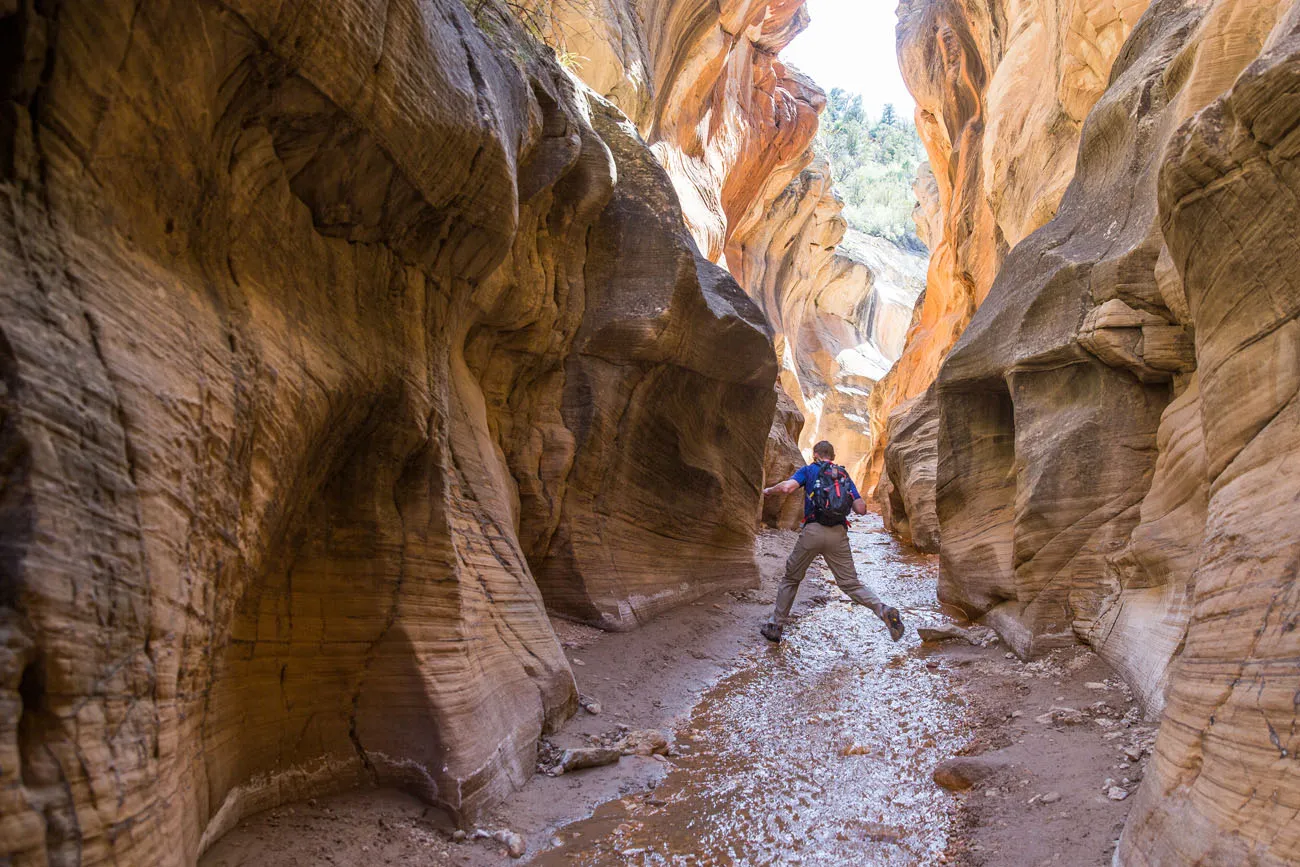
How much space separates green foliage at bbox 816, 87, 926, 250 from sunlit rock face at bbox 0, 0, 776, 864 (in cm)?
5066

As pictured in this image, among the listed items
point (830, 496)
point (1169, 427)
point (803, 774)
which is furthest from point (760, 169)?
point (803, 774)

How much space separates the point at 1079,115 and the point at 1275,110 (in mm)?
10150

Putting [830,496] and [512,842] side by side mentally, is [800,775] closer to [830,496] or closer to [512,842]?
[512,842]

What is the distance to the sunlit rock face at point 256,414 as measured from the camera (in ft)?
7.32

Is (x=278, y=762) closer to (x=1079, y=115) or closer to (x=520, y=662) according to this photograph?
(x=520, y=662)

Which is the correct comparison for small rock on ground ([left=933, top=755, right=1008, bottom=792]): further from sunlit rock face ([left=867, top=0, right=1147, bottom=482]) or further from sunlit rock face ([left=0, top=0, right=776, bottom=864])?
sunlit rock face ([left=867, top=0, right=1147, bottom=482])

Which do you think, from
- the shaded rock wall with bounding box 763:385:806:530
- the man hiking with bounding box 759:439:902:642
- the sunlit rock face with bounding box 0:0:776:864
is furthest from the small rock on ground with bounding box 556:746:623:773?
the shaded rock wall with bounding box 763:385:806:530

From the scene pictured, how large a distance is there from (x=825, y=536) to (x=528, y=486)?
3.04m

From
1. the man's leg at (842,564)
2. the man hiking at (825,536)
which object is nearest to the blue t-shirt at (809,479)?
the man hiking at (825,536)

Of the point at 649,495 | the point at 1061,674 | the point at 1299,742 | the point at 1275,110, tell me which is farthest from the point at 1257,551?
the point at 649,495

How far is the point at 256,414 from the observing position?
321 cm

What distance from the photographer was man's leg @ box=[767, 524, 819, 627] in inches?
322

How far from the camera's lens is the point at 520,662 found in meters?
5.03

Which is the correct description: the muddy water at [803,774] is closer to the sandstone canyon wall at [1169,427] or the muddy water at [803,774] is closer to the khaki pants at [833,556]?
the khaki pants at [833,556]
